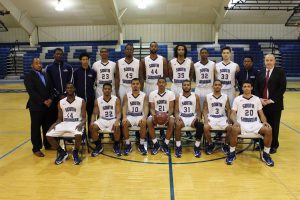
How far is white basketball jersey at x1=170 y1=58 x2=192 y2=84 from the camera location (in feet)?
18.2

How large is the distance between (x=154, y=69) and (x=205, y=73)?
98cm

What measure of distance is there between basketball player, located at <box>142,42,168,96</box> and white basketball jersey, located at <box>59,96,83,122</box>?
1366 millimetres

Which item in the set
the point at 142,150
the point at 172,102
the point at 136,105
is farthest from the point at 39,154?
the point at 172,102

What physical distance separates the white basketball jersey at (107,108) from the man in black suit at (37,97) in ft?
2.91

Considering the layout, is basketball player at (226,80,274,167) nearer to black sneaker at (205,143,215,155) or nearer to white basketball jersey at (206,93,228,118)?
white basketball jersey at (206,93,228,118)

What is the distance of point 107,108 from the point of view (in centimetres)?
520

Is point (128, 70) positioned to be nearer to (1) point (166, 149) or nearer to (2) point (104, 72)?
(2) point (104, 72)

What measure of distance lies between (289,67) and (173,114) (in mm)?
13914

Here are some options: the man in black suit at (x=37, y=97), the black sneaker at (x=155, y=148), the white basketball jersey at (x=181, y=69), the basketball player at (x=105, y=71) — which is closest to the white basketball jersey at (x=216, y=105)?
the white basketball jersey at (x=181, y=69)

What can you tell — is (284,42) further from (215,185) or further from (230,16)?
(215,185)

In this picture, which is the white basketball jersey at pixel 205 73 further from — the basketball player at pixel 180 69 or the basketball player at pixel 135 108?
Result: the basketball player at pixel 135 108

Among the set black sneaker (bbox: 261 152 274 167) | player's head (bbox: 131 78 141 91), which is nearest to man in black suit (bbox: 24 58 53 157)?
player's head (bbox: 131 78 141 91)

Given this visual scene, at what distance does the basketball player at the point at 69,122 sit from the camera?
15.8ft

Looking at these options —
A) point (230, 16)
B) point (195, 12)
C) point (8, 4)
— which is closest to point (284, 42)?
point (230, 16)
